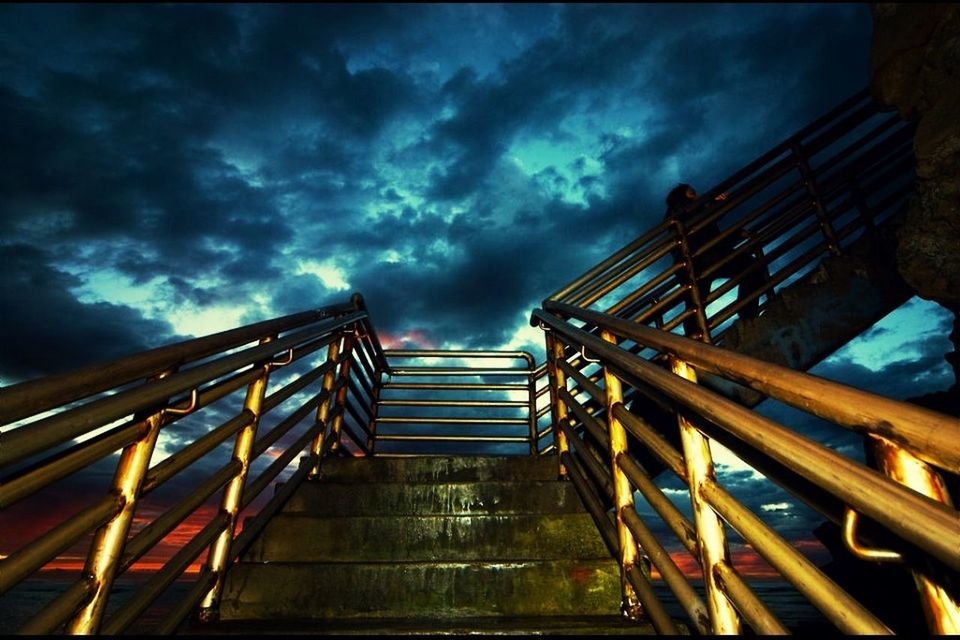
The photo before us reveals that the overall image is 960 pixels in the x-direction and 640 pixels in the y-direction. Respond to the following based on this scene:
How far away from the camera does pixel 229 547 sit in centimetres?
190

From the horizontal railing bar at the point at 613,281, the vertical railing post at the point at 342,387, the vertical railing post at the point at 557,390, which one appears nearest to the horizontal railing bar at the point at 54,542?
the vertical railing post at the point at 342,387

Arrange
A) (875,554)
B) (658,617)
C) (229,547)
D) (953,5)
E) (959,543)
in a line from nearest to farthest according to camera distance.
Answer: (959,543) < (875,554) < (658,617) < (229,547) < (953,5)

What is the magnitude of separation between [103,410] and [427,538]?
1.61 m

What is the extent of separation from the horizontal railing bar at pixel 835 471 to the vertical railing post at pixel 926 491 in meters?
0.05

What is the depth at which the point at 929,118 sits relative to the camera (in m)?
2.56

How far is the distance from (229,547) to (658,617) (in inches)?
63.7

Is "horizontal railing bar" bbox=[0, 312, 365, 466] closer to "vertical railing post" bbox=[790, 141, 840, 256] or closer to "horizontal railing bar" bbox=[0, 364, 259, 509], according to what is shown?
"horizontal railing bar" bbox=[0, 364, 259, 509]

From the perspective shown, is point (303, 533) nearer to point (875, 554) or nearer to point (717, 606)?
point (717, 606)

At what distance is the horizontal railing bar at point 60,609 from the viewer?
1.02 metres

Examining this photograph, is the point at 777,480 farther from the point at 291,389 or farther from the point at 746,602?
the point at 291,389

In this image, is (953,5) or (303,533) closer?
(303,533)

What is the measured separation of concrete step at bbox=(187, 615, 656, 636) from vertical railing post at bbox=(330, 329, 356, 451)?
1.52 m


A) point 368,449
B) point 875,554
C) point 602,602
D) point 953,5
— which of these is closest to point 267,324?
point 602,602

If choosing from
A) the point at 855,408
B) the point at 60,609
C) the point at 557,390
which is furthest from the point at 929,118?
the point at 60,609
